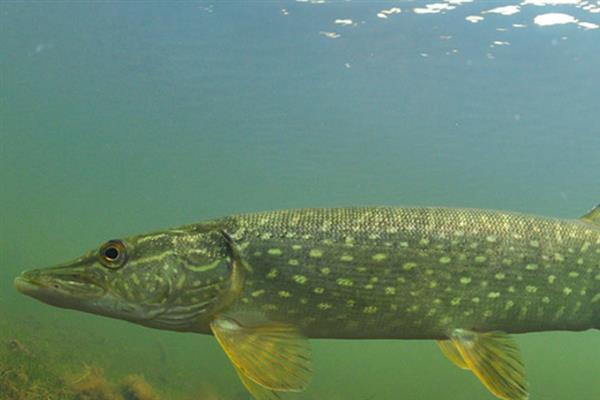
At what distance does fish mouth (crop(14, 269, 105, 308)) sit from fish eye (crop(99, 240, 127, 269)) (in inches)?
6.7

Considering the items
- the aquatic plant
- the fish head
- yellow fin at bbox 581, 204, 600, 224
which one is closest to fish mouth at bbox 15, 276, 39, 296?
the fish head

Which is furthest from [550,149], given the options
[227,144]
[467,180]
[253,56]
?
[227,144]

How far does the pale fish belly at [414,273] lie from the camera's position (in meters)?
3.87

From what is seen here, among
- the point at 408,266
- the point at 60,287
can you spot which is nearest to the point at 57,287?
the point at 60,287

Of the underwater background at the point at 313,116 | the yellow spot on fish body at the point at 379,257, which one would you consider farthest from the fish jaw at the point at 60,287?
the underwater background at the point at 313,116

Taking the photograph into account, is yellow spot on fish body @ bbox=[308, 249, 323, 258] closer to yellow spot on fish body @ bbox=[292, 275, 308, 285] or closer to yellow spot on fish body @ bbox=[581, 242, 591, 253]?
yellow spot on fish body @ bbox=[292, 275, 308, 285]

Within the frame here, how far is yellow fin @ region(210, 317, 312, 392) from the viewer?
3510 mm

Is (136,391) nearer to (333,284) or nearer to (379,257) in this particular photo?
(333,284)

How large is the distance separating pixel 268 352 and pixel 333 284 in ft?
2.12

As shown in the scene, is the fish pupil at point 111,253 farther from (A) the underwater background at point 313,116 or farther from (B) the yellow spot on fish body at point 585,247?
(A) the underwater background at point 313,116

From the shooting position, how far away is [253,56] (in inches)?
984

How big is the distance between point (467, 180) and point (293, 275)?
37.2m

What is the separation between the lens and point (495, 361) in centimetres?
392

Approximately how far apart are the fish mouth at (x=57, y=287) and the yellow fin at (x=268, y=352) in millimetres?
845
